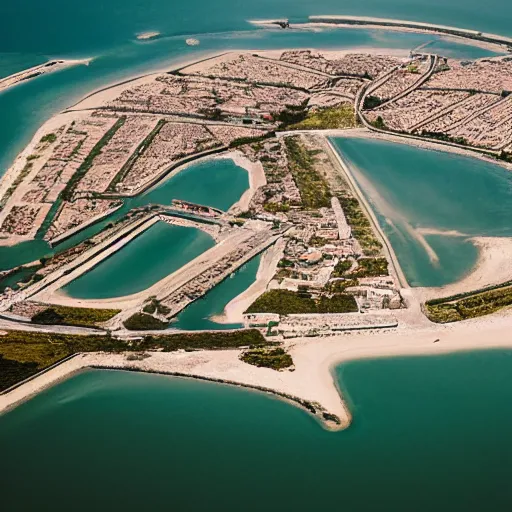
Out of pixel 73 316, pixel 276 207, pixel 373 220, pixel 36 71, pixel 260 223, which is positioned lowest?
pixel 73 316

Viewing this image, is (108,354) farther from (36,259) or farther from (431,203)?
(431,203)

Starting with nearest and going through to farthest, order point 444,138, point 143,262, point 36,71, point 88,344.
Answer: point 88,344 < point 143,262 < point 444,138 < point 36,71

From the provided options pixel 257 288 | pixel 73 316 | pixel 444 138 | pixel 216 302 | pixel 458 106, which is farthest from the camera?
pixel 458 106

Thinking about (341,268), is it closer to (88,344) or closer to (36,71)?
(88,344)

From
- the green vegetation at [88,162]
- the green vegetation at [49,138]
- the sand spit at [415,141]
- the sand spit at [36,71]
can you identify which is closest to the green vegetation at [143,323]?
the green vegetation at [88,162]

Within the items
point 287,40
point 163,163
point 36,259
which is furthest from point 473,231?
point 287,40

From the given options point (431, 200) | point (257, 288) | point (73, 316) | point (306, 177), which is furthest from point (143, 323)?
point (431, 200)
